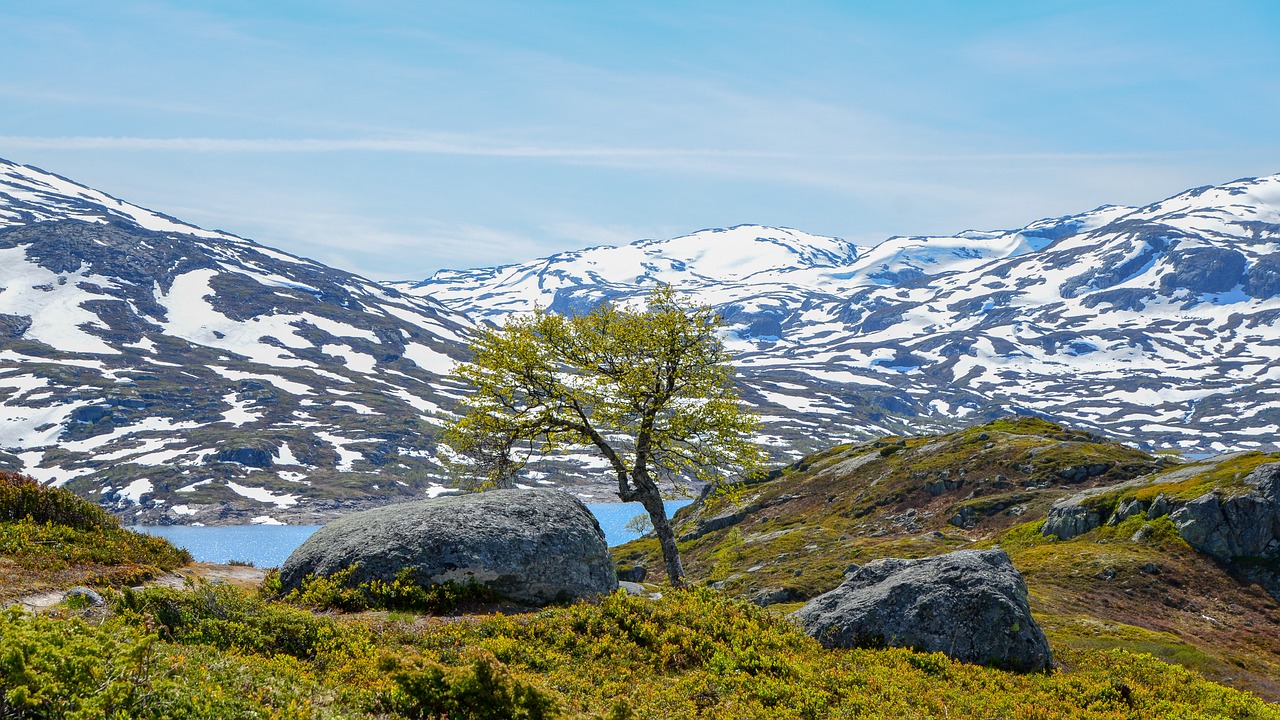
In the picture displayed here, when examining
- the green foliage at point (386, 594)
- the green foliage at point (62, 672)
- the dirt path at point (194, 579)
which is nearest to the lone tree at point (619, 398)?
the dirt path at point (194, 579)

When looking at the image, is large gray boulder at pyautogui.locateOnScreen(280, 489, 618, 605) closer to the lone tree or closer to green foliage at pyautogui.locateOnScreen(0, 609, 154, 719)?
the lone tree

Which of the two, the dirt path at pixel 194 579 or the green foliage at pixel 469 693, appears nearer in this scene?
the green foliage at pixel 469 693

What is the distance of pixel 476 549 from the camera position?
23.7 meters

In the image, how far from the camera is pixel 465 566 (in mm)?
23406

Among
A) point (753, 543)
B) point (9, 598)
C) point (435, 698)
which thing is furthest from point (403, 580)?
point (753, 543)

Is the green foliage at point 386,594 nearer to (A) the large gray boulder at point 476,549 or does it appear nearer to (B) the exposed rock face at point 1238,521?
(A) the large gray boulder at point 476,549

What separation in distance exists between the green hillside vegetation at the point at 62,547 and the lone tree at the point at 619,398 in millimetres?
12680

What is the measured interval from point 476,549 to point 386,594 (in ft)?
9.43

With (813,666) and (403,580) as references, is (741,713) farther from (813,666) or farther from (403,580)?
(403,580)

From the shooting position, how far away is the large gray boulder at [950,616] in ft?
74.9

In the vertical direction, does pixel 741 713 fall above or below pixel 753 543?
above

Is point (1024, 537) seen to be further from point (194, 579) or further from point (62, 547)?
point (62, 547)

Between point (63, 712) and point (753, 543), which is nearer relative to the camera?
point (63, 712)

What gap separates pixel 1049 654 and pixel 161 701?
2378 cm
